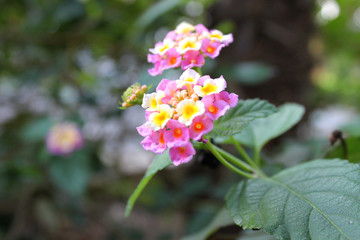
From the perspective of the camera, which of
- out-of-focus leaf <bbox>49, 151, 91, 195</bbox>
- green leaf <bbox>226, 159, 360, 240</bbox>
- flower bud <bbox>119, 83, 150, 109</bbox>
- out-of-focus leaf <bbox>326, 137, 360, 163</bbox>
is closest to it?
green leaf <bbox>226, 159, 360, 240</bbox>

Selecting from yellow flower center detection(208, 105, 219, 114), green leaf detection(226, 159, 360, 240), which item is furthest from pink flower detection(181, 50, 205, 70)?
green leaf detection(226, 159, 360, 240)

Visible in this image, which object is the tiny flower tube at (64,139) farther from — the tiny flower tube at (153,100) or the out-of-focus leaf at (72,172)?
the tiny flower tube at (153,100)

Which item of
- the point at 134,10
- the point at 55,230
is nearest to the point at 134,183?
the point at 55,230

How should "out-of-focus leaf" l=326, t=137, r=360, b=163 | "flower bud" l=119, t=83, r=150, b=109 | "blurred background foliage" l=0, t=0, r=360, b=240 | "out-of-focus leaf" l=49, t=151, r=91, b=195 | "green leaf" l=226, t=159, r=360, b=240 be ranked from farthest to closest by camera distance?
"blurred background foliage" l=0, t=0, r=360, b=240 → "out-of-focus leaf" l=49, t=151, r=91, b=195 → "out-of-focus leaf" l=326, t=137, r=360, b=163 → "flower bud" l=119, t=83, r=150, b=109 → "green leaf" l=226, t=159, r=360, b=240

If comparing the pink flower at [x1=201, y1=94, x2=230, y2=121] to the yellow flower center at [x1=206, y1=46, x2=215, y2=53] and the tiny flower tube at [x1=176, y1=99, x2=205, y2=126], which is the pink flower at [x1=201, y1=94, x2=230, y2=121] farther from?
the yellow flower center at [x1=206, y1=46, x2=215, y2=53]

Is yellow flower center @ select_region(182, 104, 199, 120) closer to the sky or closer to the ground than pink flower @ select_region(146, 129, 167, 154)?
closer to the sky

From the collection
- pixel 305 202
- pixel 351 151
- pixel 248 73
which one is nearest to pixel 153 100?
pixel 305 202

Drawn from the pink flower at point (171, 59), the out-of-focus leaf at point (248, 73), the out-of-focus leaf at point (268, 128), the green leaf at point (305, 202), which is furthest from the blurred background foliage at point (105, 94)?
the green leaf at point (305, 202)

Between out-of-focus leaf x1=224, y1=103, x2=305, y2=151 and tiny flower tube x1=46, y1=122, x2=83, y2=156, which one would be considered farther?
tiny flower tube x1=46, y1=122, x2=83, y2=156
